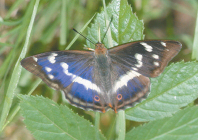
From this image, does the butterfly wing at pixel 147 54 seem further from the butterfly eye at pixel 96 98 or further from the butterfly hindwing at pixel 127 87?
the butterfly eye at pixel 96 98

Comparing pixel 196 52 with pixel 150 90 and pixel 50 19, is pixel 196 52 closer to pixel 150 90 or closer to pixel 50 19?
pixel 150 90

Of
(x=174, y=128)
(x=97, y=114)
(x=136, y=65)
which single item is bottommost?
(x=97, y=114)

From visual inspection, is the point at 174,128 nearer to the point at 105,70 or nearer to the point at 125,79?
the point at 125,79

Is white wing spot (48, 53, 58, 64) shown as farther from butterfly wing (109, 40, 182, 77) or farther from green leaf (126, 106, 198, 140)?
green leaf (126, 106, 198, 140)

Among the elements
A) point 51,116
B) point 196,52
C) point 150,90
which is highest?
point 196,52

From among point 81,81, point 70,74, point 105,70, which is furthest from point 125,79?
point 70,74

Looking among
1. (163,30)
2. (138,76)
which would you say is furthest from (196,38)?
(163,30)
